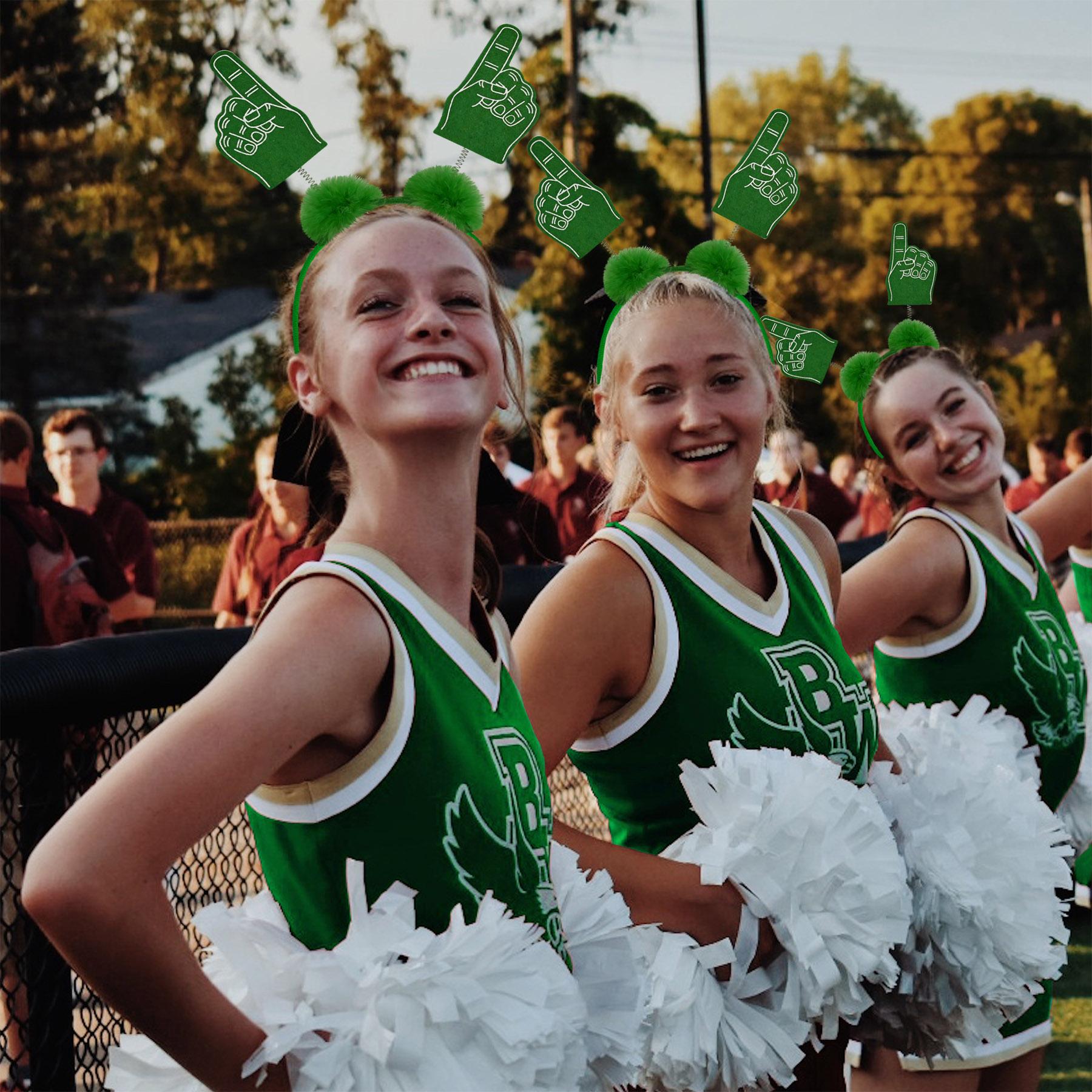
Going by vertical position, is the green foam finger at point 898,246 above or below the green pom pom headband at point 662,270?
above

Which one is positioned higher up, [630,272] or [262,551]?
[630,272]

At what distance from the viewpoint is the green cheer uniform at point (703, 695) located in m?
2.16

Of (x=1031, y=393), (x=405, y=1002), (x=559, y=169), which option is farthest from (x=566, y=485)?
(x=1031, y=393)

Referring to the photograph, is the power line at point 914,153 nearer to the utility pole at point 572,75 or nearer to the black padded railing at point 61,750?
the utility pole at point 572,75

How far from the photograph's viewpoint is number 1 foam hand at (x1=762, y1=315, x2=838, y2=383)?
2.90 metres

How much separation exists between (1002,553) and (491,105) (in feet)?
4.86

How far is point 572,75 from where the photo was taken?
17.9m

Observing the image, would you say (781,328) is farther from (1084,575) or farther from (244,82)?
(1084,575)

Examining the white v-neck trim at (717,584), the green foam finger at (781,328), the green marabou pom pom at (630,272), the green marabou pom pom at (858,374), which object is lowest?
the white v-neck trim at (717,584)

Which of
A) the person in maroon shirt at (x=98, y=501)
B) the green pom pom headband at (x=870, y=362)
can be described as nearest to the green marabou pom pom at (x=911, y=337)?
the green pom pom headband at (x=870, y=362)

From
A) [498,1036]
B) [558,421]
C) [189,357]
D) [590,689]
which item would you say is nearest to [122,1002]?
[498,1036]

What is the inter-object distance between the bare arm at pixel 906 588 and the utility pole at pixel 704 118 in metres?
14.5

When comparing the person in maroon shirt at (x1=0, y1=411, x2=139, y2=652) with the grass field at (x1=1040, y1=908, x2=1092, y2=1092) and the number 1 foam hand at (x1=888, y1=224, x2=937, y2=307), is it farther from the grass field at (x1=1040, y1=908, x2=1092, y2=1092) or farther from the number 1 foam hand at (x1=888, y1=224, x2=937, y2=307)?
the grass field at (x1=1040, y1=908, x2=1092, y2=1092)

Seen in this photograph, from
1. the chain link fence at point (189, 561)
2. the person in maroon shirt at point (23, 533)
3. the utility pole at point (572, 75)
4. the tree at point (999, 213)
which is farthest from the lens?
the tree at point (999, 213)
